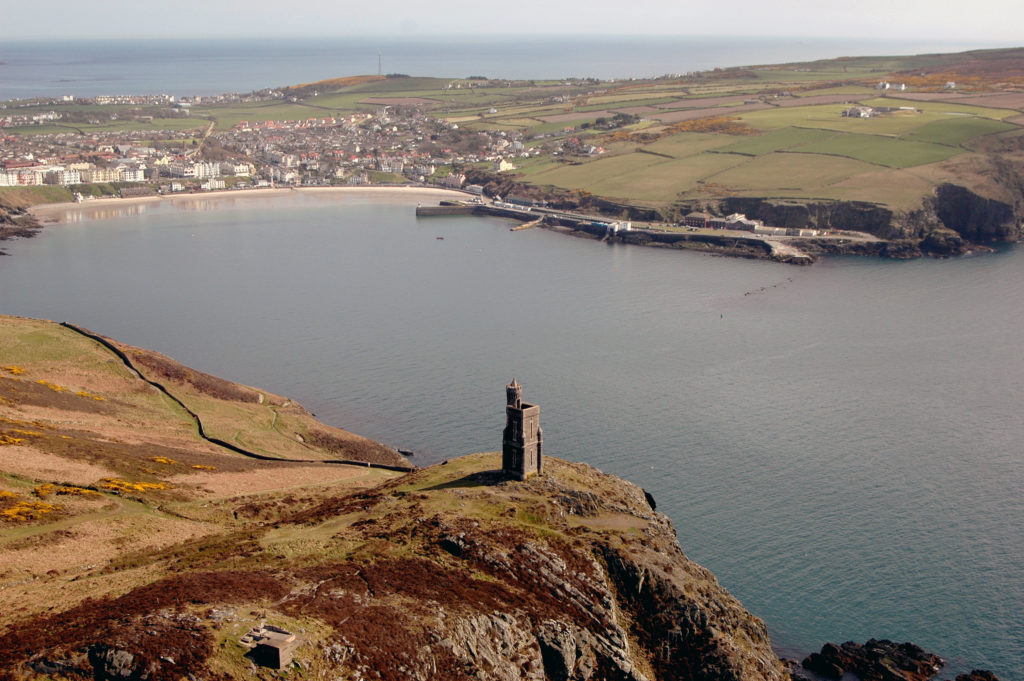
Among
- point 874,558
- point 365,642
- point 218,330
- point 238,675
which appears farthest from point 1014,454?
point 218,330

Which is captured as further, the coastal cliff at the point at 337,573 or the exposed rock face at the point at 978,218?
the exposed rock face at the point at 978,218

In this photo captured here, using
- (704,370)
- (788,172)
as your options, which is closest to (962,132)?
(788,172)

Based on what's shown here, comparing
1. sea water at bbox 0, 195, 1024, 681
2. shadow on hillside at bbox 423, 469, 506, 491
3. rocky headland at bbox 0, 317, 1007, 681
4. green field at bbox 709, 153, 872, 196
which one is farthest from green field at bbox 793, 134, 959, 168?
shadow on hillside at bbox 423, 469, 506, 491

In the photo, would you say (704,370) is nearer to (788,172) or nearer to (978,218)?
(978,218)

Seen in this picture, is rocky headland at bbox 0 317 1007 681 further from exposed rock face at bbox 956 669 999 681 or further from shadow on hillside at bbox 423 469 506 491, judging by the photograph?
exposed rock face at bbox 956 669 999 681

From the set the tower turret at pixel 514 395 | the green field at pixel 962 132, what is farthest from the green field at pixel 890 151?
the tower turret at pixel 514 395

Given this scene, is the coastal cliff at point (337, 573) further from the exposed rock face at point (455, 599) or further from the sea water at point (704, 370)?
the sea water at point (704, 370)
